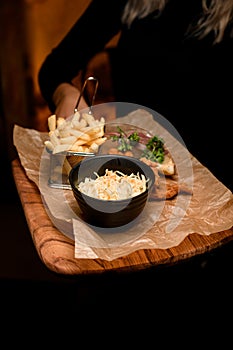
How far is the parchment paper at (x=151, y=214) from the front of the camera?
1024 mm

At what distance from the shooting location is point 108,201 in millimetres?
1014

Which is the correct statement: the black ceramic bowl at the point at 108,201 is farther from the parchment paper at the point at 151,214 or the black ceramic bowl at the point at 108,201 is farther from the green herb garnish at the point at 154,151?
the green herb garnish at the point at 154,151

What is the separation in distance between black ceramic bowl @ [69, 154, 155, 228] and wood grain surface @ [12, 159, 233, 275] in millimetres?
89

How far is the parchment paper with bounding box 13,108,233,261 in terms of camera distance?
1.02 meters

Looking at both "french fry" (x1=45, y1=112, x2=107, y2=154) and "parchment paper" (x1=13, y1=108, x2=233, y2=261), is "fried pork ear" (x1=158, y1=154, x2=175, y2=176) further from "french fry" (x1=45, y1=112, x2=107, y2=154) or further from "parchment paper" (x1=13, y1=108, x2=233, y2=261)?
"french fry" (x1=45, y1=112, x2=107, y2=154)

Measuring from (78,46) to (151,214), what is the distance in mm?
970

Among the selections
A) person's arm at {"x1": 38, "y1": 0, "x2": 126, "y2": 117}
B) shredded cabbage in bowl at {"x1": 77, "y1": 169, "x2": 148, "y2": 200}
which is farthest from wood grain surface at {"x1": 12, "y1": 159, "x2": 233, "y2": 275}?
person's arm at {"x1": 38, "y1": 0, "x2": 126, "y2": 117}

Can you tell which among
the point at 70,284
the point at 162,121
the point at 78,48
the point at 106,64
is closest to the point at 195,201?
the point at 162,121

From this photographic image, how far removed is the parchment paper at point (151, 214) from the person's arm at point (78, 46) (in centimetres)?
49

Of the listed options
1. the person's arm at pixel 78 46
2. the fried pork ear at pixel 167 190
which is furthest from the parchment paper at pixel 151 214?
the person's arm at pixel 78 46

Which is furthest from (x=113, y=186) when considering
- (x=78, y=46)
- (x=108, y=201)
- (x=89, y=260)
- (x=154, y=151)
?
(x=78, y=46)

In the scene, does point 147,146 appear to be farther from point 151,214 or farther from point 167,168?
point 151,214

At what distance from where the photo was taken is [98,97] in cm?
274

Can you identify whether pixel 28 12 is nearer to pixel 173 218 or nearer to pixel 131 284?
pixel 131 284
